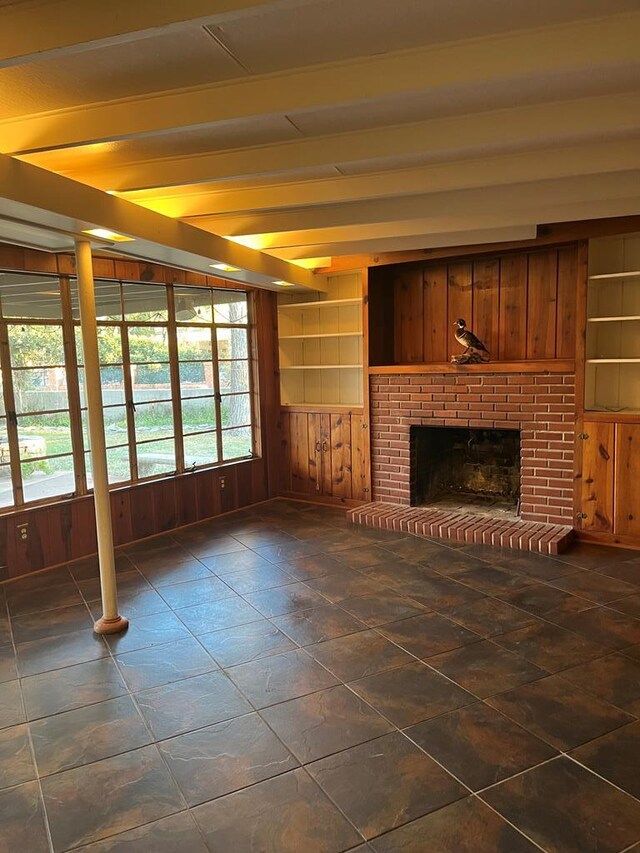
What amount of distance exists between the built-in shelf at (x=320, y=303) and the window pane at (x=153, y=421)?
69.1 inches

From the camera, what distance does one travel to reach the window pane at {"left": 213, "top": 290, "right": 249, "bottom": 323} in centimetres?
573

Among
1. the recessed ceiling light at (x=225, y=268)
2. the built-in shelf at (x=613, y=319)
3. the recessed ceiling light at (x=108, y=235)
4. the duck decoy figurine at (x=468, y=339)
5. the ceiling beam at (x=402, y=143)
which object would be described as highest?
the ceiling beam at (x=402, y=143)

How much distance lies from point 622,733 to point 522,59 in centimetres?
256

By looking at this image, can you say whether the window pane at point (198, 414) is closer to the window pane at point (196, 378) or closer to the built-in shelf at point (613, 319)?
the window pane at point (196, 378)

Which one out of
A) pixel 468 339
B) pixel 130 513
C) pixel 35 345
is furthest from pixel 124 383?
pixel 468 339

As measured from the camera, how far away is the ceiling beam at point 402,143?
7.81ft

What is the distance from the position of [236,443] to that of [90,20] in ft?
15.2

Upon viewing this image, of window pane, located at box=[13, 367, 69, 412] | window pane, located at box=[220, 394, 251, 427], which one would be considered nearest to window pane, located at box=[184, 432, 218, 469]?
window pane, located at box=[220, 394, 251, 427]

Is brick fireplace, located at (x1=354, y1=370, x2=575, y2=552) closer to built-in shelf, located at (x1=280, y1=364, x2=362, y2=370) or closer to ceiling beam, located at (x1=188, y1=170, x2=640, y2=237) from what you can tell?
built-in shelf, located at (x1=280, y1=364, x2=362, y2=370)

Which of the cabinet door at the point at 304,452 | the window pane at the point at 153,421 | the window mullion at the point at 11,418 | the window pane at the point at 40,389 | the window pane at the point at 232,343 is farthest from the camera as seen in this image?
the cabinet door at the point at 304,452

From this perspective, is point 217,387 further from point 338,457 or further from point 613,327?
point 613,327

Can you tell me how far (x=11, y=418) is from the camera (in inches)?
163

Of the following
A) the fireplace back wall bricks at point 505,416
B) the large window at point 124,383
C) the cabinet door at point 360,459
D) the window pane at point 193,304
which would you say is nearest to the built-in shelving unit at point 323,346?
the cabinet door at point 360,459

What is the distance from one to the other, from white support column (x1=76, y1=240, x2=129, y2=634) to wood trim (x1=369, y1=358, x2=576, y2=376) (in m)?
2.95
